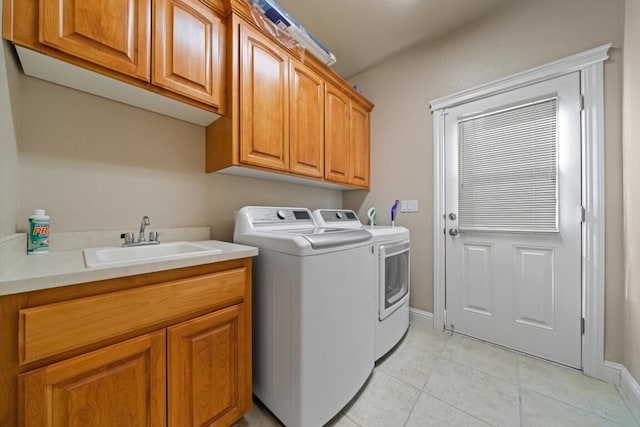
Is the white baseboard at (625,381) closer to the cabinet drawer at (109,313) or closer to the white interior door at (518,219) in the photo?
the white interior door at (518,219)

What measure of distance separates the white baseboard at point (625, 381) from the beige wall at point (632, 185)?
0.14ft

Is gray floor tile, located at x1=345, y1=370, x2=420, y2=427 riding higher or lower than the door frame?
lower

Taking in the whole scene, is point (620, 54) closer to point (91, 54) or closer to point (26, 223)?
point (91, 54)

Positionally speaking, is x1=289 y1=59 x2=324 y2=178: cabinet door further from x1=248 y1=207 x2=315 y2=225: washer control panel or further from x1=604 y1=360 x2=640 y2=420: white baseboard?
x1=604 y1=360 x2=640 y2=420: white baseboard

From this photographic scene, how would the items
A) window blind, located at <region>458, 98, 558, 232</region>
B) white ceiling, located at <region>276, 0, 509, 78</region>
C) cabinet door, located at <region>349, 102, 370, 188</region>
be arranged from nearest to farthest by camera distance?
1. window blind, located at <region>458, 98, 558, 232</region>
2. white ceiling, located at <region>276, 0, 509, 78</region>
3. cabinet door, located at <region>349, 102, 370, 188</region>

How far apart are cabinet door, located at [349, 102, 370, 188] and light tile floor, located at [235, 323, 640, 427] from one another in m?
1.59

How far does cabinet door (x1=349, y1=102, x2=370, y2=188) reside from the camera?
2324mm

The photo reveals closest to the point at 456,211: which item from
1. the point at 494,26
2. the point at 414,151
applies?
the point at 414,151

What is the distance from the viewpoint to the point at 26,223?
1.02 meters

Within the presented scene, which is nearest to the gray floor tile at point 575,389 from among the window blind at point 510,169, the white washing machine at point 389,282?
the white washing machine at point 389,282

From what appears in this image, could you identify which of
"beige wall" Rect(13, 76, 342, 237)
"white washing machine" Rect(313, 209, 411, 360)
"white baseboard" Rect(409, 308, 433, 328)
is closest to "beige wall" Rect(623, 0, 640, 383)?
"white baseboard" Rect(409, 308, 433, 328)

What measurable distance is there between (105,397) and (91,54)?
1304mm

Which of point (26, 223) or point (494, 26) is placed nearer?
point (26, 223)

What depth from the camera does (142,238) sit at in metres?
1.26
